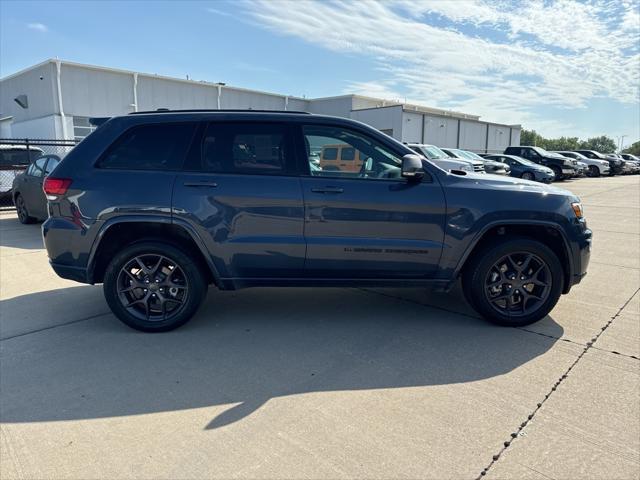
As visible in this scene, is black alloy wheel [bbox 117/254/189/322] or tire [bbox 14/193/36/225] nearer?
black alloy wheel [bbox 117/254/189/322]

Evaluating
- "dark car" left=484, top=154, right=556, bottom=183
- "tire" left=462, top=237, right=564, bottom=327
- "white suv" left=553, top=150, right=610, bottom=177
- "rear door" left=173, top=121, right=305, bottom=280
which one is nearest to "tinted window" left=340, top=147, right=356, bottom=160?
"rear door" left=173, top=121, right=305, bottom=280

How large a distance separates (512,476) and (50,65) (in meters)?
29.6

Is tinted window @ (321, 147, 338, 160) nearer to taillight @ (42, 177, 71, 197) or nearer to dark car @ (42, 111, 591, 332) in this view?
dark car @ (42, 111, 591, 332)

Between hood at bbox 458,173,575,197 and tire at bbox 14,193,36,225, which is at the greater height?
hood at bbox 458,173,575,197

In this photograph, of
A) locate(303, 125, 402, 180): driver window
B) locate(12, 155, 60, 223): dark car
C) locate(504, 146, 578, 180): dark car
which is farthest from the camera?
locate(504, 146, 578, 180): dark car

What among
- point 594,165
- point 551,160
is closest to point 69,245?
point 551,160

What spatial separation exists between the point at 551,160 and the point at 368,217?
24.4 metres

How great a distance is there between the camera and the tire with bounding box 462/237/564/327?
4066 mm

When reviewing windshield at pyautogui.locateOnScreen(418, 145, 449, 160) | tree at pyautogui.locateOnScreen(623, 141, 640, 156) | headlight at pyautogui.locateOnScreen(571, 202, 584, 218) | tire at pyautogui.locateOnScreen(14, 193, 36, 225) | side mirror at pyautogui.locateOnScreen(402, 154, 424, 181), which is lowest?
tire at pyautogui.locateOnScreen(14, 193, 36, 225)

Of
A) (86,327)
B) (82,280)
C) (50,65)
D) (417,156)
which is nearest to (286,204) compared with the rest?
(417,156)

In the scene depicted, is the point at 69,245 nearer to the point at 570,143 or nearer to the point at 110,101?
the point at 110,101

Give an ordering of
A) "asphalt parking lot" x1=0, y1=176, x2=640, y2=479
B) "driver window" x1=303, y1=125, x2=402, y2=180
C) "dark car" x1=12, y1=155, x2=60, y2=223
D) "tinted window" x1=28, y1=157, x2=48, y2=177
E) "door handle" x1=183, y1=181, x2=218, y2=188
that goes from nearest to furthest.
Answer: "asphalt parking lot" x1=0, y1=176, x2=640, y2=479 → "door handle" x1=183, y1=181, x2=218, y2=188 → "driver window" x1=303, y1=125, x2=402, y2=180 → "dark car" x1=12, y1=155, x2=60, y2=223 → "tinted window" x1=28, y1=157, x2=48, y2=177

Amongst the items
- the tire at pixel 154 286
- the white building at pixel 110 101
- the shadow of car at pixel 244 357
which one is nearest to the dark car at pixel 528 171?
the white building at pixel 110 101

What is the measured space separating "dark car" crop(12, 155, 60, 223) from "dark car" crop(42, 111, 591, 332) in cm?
583
